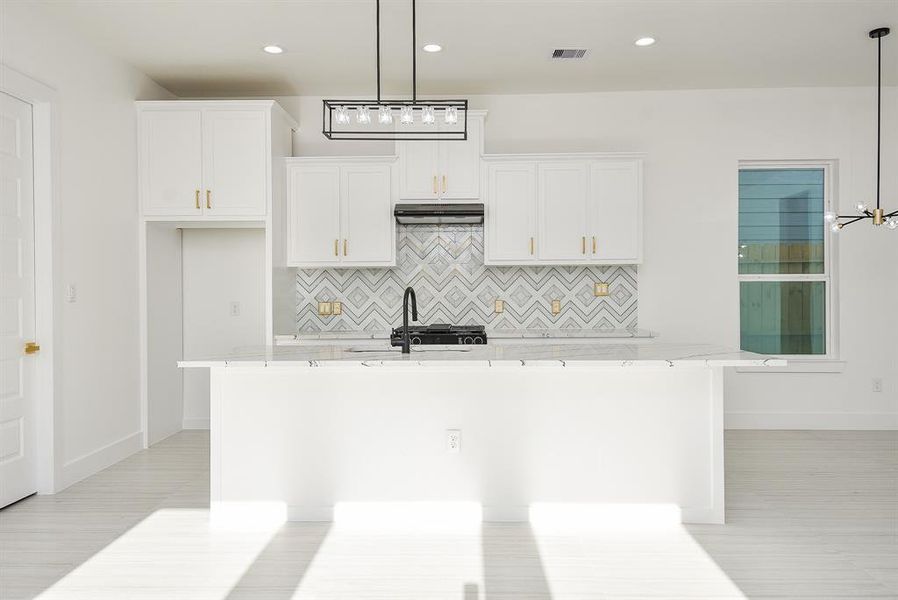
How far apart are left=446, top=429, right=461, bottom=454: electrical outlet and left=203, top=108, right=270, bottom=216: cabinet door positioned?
255 cm

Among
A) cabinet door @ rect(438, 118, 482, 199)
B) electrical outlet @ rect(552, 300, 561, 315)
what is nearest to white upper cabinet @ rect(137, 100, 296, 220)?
cabinet door @ rect(438, 118, 482, 199)

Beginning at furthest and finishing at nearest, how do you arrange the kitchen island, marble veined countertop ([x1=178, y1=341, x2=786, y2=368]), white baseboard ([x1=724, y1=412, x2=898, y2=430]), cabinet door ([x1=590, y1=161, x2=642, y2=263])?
white baseboard ([x1=724, y1=412, x2=898, y2=430]), cabinet door ([x1=590, y1=161, x2=642, y2=263]), the kitchen island, marble veined countertop ([x1=178, y1=341, x2=786, y2=368])

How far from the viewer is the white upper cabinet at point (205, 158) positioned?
4.50 m

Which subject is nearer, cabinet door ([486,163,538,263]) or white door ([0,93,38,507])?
white door ([0,93,38,507])

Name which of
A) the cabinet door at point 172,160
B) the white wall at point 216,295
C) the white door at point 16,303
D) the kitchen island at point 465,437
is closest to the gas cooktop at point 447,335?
the kitchen island at point 465,437

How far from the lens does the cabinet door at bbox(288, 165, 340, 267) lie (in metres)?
4.84

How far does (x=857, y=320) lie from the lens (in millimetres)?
5156

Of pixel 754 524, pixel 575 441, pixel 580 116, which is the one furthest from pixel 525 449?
pixel 580 116

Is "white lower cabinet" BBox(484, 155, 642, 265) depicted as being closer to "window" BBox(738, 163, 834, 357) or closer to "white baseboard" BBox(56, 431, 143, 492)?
"window" BBox(738, 163, 834, 357)

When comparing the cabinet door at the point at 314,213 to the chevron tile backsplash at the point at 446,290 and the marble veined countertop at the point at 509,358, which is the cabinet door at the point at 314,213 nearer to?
the chevron tile backsplash at the point at 446,290

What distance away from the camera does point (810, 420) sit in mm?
5117

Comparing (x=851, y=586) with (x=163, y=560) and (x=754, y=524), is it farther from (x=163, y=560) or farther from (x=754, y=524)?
(x=163, y=560)

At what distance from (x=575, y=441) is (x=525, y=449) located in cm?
A: 26

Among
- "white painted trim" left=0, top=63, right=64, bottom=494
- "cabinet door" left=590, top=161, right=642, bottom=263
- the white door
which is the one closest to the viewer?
the white door
